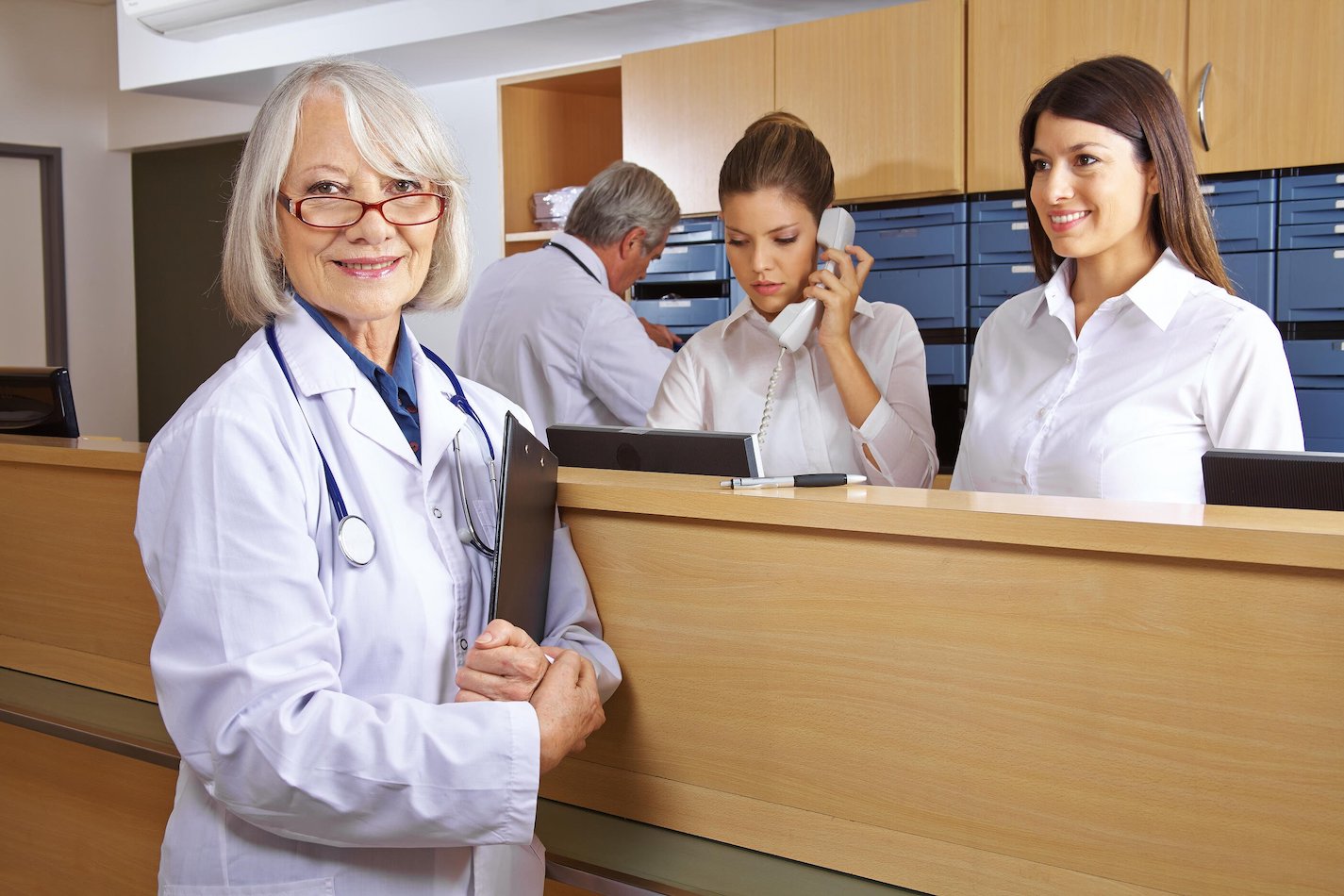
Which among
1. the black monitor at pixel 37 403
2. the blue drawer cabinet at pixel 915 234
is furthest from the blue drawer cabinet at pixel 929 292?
the black monitor at pixel 37 403

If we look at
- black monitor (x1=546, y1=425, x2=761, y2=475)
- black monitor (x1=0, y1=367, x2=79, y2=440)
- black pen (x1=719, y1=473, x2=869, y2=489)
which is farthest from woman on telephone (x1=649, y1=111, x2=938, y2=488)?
black monitor (x1=0, y1=367, x2=79, y2=440)

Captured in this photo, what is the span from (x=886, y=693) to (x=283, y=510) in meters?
0.64

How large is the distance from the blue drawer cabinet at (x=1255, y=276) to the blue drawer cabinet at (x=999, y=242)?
57 cm

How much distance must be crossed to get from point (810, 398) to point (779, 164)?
0.45m

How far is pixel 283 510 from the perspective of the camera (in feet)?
3.92

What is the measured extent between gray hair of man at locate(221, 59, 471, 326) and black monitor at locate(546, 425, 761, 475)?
1.69 ft

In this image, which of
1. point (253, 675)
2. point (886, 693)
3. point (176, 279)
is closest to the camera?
point (253, 675)

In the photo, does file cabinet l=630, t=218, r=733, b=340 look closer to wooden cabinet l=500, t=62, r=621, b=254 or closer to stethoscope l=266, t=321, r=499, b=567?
wooden cabinet l=500, t=62, r=621, b=254

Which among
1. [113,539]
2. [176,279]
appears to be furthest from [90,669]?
[176,279]

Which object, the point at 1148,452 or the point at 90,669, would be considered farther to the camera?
the point at 90,669

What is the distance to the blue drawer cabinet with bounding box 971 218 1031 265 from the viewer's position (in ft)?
11.8

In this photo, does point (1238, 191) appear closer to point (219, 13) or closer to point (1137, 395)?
point (1137, 395)

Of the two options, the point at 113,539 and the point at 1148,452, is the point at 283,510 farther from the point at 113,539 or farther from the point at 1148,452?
the point at 1148,452

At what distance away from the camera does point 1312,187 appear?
10.2ft
